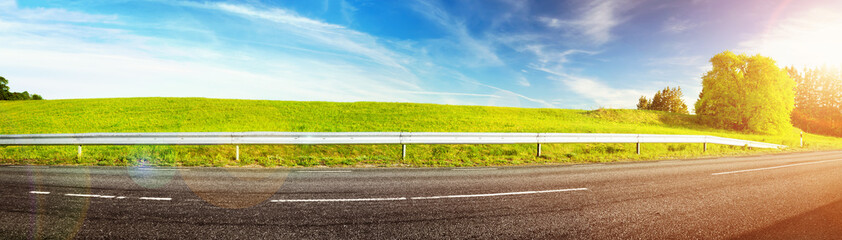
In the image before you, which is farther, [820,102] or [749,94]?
[820,102]

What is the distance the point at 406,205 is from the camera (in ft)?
16.6

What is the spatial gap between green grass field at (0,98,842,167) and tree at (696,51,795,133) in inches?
127

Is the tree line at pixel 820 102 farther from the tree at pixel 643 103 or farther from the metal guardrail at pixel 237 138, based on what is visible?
the metal guardrail at pixel 237 138

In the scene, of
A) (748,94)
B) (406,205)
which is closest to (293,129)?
(406,205)

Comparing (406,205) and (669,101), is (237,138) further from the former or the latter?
(669,101)

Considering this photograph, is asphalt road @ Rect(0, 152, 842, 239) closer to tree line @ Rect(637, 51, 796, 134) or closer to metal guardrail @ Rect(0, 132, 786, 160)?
metal guardrail @ Rect(0, 132, 786, 160)

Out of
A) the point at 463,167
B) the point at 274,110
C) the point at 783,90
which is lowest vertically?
the point at 463,167

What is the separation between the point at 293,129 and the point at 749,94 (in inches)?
1684

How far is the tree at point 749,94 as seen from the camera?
32.8 metres

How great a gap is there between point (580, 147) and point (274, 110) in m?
25.1

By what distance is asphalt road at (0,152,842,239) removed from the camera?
4.01m

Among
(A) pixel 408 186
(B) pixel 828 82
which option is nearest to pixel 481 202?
(A) pixel 408 186

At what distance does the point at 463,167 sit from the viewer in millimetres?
9953

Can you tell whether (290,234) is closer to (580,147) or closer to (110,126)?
(580,147)
